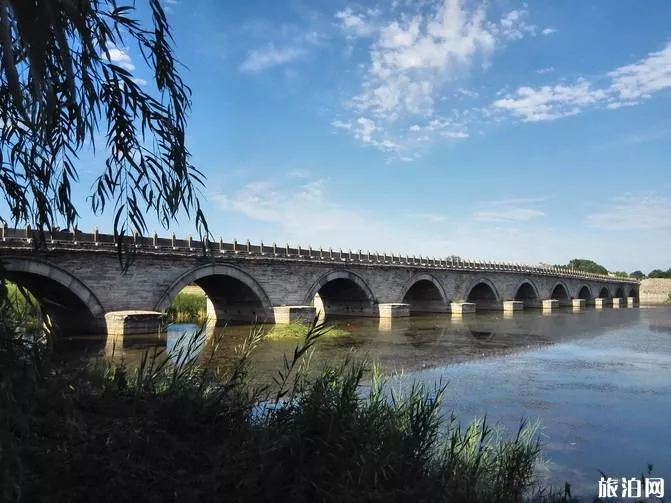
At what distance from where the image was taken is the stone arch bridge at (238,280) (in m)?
21.1

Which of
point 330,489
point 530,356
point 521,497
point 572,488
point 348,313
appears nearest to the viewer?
point 330,489

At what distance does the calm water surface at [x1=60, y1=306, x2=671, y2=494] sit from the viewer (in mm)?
8258

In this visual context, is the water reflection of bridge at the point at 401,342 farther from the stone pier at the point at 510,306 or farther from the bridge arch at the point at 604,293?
the bridge arch at the point at 604,293

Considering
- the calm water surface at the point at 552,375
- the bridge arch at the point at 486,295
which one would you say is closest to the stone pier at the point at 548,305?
the bridge arch at the point at 486,295

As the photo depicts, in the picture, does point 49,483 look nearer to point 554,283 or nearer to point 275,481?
point 275,481

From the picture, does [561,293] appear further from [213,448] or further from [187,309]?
[213,448]

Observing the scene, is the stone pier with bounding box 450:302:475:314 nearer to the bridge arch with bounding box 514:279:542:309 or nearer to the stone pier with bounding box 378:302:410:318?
the stone pier with bounding box 378:302:410:318

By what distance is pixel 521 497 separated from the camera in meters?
5.71

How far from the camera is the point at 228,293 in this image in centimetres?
3222

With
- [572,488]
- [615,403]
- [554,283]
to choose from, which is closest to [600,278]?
[554,283]

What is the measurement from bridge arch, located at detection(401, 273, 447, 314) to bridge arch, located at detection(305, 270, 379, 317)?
18.9 feet

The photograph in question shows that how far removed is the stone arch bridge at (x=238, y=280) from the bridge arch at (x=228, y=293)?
5cm

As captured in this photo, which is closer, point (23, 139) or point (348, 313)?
point (23, 139)

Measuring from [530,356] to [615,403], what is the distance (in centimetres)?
763
